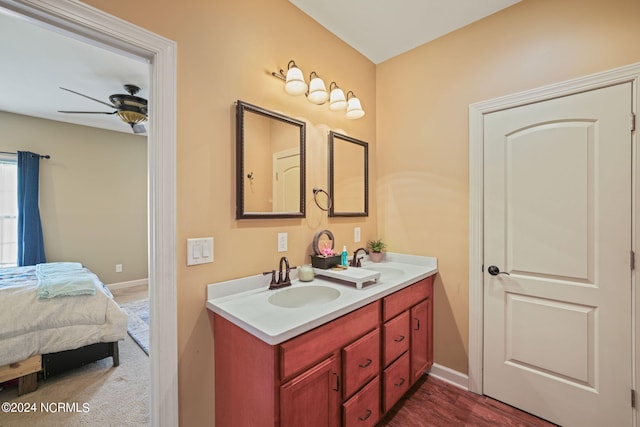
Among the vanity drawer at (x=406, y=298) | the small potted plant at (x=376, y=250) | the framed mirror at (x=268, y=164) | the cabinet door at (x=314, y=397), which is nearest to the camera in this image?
the cabinet door at (x=314, y=397)

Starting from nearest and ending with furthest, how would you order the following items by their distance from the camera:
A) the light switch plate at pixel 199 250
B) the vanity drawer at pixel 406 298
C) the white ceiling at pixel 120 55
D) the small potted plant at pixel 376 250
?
the light switch plate at pixel 199 250 < the vanity drawer at pixel 406 298 < the white ceiling at pixel 120 55 < the small potted plant at pixel 376 250

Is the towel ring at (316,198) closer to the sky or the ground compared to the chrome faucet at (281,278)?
closer to the sky

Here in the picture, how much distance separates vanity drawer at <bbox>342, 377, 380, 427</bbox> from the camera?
49.6 inches

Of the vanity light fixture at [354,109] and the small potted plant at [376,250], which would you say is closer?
the vanity light fixture at [354,109]

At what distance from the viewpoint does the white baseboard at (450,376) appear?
1.97 m

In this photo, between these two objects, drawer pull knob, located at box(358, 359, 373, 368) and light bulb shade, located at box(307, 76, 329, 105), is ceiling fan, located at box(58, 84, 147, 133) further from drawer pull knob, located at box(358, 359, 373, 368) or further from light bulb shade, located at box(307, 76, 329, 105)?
drawer pull knob, located at box(358, 359, 373, 368)

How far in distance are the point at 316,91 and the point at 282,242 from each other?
100 centimetres

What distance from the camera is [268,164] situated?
63.1 inches

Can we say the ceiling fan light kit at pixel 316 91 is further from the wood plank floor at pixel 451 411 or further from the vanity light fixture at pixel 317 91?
the wood plank floor at pixel 451 411

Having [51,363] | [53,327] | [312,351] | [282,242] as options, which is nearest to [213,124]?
[282,242]

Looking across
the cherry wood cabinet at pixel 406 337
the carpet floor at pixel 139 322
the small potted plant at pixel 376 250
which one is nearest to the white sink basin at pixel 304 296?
the cherry wood cabinet at pixel 406 337

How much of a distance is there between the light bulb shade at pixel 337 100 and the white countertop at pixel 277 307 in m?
1.22

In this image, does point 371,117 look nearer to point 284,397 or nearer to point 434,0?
point 434,0

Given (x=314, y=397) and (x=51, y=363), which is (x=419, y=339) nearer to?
(x=314, y=397)
